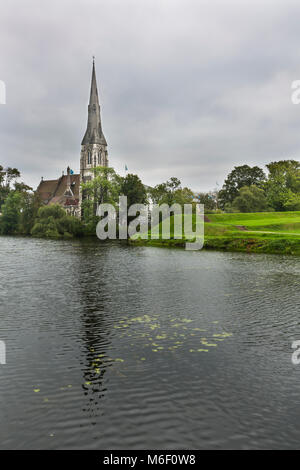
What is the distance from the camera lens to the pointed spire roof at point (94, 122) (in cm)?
14662

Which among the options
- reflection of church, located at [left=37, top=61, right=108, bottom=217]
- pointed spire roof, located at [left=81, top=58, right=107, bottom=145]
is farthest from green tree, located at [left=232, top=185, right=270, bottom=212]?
pointed spire roof, located at [left=81, top=58, right=107, bottom=145]

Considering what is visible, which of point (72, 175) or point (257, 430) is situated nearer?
point (257, 430)

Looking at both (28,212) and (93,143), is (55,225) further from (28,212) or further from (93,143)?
(93,143)

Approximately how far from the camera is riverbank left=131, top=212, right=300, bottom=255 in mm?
49375

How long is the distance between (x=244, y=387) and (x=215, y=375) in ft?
3.45

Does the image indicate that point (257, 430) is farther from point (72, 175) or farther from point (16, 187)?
point (72, 175)

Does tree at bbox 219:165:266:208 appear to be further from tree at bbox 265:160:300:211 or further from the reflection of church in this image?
the reflection of church

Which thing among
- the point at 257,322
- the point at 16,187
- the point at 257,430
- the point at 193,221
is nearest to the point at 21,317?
the point at 257,322

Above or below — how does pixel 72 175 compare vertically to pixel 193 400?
above

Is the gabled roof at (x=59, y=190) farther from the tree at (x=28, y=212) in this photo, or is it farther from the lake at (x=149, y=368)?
the lake at (x=149, y=368)

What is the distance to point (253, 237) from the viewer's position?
5444 cm

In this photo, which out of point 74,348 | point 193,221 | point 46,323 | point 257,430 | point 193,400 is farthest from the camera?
point 193,221

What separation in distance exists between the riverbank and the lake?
27.3m

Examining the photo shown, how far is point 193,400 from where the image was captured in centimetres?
949
